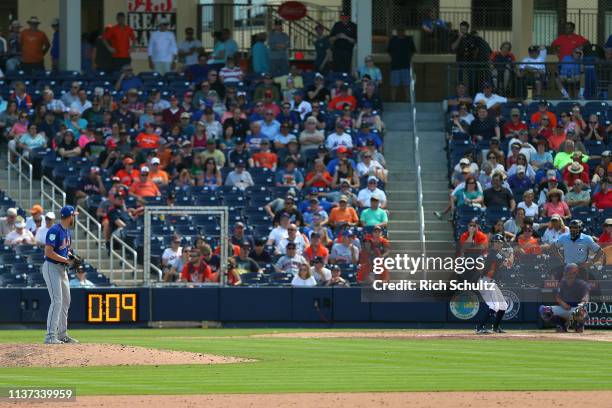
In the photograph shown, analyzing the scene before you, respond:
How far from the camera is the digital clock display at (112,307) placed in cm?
→ 2566

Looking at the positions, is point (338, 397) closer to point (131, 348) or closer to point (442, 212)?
point (131, 348)

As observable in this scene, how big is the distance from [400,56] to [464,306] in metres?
8.78

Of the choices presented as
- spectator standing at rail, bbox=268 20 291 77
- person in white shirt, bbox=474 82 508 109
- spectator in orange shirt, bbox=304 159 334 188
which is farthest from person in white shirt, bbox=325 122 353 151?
spectator standing at rail, bbox=268 20 291 77

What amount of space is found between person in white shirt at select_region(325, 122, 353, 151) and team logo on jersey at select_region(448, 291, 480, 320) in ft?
16.8

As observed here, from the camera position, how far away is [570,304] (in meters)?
24.0

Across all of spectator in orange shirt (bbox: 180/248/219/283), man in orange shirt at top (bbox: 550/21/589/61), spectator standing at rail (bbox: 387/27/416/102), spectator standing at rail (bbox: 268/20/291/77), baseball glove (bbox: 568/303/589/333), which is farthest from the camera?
man in orange shirt at top (bbox: 550/21/589/61)

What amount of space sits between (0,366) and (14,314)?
30.5 feet

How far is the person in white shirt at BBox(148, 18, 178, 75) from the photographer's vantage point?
3359 cm

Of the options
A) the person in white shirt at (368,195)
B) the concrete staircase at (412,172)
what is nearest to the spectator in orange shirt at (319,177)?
the person in white shirt at (368,195)

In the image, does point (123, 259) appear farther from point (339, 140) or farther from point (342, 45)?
point (342, 45)

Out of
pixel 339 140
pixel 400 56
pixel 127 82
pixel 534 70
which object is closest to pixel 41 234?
pixel 127 82

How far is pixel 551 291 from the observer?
979 inches

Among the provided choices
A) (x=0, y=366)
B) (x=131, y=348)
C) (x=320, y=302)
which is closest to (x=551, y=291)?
(x=320, y=302)

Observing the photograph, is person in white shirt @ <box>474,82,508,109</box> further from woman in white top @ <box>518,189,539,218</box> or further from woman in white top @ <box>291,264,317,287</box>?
woman in white top @ <box>291,264,317,287</box>
